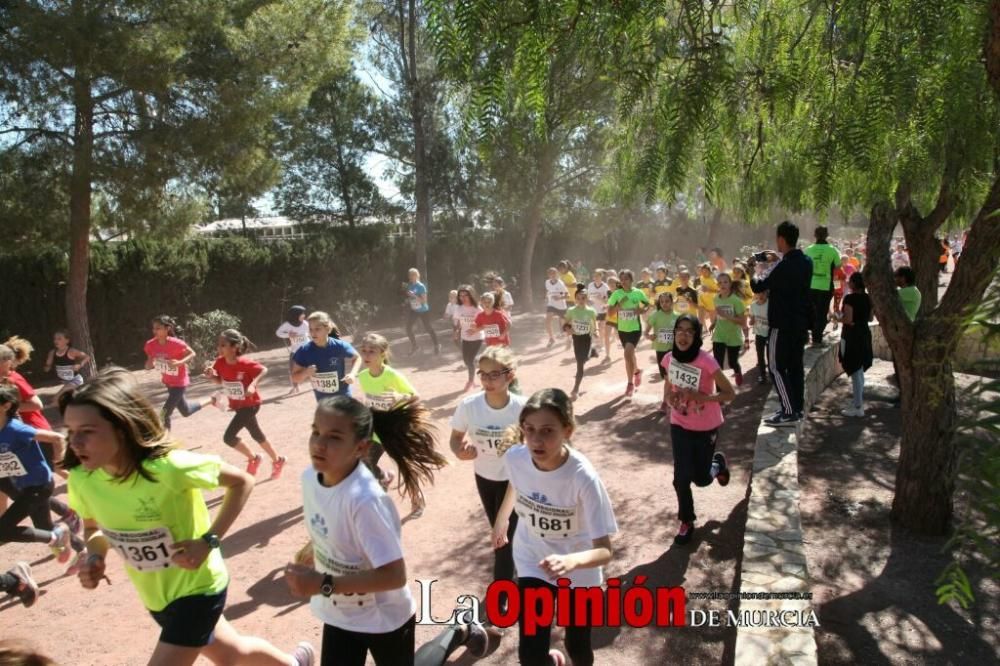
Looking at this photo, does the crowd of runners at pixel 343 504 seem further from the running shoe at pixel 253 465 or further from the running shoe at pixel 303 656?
the running shoe at pixel 253 465

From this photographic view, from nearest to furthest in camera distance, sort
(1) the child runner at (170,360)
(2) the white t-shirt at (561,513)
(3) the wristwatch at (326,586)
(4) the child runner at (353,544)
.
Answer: (3) the wristwatch at (326,586) → (4) the child runner at (353,544) → (2) the white t-shirt at (561,513) → (1) the child runner at (170,360)

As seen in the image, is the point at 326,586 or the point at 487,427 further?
the point at 487,427

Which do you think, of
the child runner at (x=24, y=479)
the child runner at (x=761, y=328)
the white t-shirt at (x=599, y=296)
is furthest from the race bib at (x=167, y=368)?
the white t-shirt at (x=599, y=296)

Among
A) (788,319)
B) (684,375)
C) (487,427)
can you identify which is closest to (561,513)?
(487,427)

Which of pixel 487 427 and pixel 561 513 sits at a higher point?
pixel 487 427

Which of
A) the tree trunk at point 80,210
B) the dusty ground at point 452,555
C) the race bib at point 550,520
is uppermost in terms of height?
the tree trunk at point 80,210

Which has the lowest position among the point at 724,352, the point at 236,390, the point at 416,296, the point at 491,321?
the point at 724,352

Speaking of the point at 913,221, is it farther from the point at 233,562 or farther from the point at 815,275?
the point at 233,562

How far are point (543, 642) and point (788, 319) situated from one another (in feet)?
16.4

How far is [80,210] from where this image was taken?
1195 cm

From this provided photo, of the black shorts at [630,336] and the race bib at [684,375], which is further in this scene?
the black shorts at [630,336]

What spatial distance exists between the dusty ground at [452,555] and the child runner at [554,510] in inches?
39.4

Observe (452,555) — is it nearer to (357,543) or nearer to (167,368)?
(357,543)

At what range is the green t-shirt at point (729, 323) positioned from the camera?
1022cm
